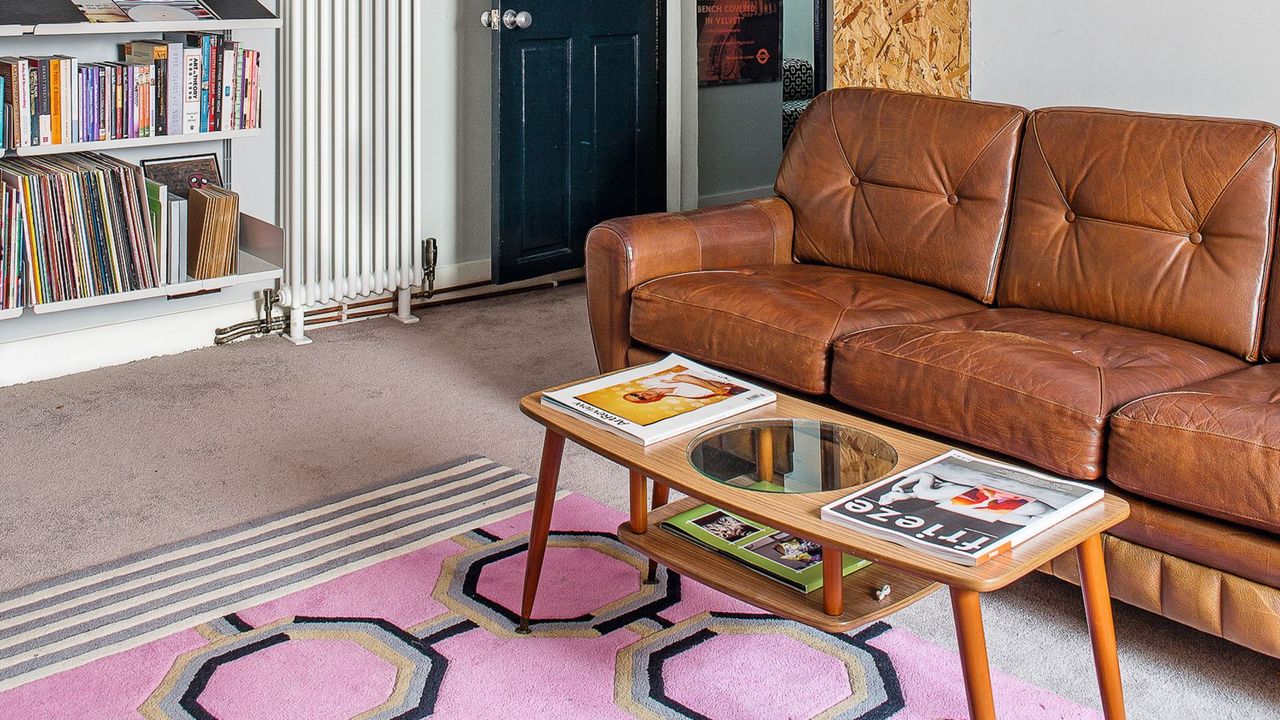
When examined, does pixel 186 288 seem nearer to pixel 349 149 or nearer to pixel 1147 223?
pixel 349 149

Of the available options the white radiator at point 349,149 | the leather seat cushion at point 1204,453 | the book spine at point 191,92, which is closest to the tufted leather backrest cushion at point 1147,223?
the leather seat cushion at point 1204,453

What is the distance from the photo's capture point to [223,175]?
3852mm

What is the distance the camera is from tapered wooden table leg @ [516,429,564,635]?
2.14m

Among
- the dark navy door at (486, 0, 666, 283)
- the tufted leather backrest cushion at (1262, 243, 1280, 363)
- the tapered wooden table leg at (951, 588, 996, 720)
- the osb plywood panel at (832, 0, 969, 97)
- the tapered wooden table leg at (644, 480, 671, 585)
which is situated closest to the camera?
the tapered wooden table leg at (951, 588, 996, 720)

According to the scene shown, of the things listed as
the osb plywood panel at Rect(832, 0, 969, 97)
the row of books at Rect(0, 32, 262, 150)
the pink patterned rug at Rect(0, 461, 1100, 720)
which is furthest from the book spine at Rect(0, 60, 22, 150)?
the osb plywood panel at Rect(832, 0, 969, 97)

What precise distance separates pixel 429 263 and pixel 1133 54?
2.23 m

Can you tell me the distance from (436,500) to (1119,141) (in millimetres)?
1628

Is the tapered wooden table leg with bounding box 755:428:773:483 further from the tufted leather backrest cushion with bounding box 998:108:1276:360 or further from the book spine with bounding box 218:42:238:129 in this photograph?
the book spine with bounding box 218:42:238:129

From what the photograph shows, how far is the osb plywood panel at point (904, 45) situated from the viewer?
12.5 ft

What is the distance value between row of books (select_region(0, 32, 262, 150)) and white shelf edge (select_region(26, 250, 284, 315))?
0.40 m

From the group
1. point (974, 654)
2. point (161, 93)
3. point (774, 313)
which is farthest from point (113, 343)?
point (974, 654)

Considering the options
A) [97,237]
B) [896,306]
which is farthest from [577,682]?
[97,237]

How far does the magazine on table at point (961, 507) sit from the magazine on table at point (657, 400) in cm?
35

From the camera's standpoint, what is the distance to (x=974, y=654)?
5.28ft
